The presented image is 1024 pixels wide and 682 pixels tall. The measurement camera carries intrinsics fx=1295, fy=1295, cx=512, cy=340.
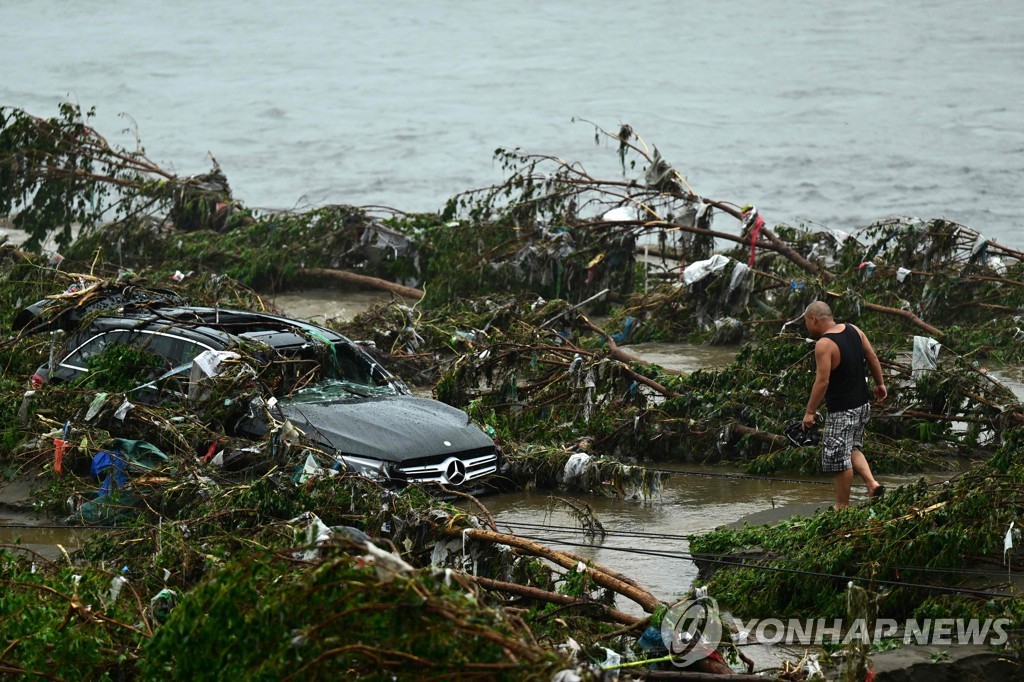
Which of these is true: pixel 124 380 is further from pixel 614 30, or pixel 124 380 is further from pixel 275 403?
pixel 614 30

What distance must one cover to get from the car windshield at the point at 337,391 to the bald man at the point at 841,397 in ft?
13.7

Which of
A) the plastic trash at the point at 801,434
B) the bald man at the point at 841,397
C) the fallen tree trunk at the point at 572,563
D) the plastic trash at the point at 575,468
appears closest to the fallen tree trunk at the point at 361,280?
the plastic trash at the point at 575,468

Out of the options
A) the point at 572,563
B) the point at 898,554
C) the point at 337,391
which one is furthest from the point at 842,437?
the point at 337,391

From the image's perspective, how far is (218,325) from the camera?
1244cm

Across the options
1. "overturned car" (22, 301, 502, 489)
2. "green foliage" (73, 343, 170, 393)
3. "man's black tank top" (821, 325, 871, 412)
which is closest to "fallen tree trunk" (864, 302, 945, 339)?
"man's black tank top" (821, 325, 871, 412)

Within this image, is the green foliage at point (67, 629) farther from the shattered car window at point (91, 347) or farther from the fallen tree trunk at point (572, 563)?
the shattered car window at point (91, 347)

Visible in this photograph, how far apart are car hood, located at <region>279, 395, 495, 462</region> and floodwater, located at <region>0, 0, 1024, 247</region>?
20768 millimetres

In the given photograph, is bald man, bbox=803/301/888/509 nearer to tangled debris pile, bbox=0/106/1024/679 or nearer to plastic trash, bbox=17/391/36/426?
tangled debris pile, bbox=0/106/1024/679

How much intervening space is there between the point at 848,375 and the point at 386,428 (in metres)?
3.93

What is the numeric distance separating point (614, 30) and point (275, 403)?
48.7 metres

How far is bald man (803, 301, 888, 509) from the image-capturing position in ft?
33.4

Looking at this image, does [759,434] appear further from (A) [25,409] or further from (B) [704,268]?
(A) [25,409]

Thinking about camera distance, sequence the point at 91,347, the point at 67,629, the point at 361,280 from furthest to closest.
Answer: the point at 361,280 → the point at 91,347 → the point at 67,629

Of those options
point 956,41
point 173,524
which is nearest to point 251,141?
point 956,41
